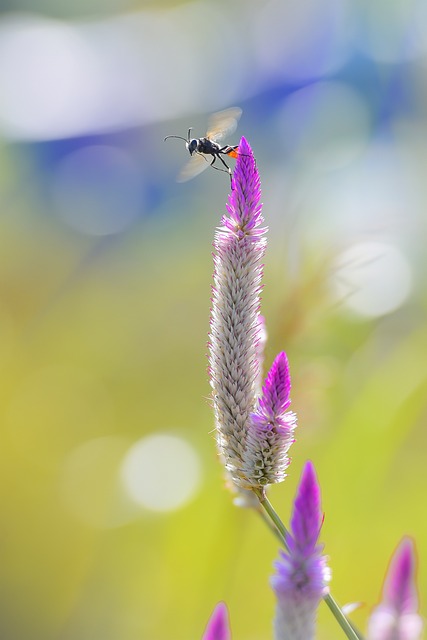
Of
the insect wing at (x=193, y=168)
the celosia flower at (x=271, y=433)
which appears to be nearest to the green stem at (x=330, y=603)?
the celosia flower at (x=271, y=433)

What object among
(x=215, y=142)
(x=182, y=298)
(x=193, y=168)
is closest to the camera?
(x=193, y=168)

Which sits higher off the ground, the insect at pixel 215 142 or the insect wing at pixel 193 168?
the insect at pixel 215 142

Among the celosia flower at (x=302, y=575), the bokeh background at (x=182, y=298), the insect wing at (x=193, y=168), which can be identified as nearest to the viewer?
the celosia flower at (x=302, y=575)

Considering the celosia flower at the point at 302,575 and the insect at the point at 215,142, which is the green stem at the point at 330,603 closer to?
the celosia flower at the point at 302,575

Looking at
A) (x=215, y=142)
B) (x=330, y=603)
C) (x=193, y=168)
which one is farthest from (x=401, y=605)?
(x=215, y=142)

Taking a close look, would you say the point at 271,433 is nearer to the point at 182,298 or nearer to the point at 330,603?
the point at 330,603

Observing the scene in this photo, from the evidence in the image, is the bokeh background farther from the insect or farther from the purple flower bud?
the purple flower bud
